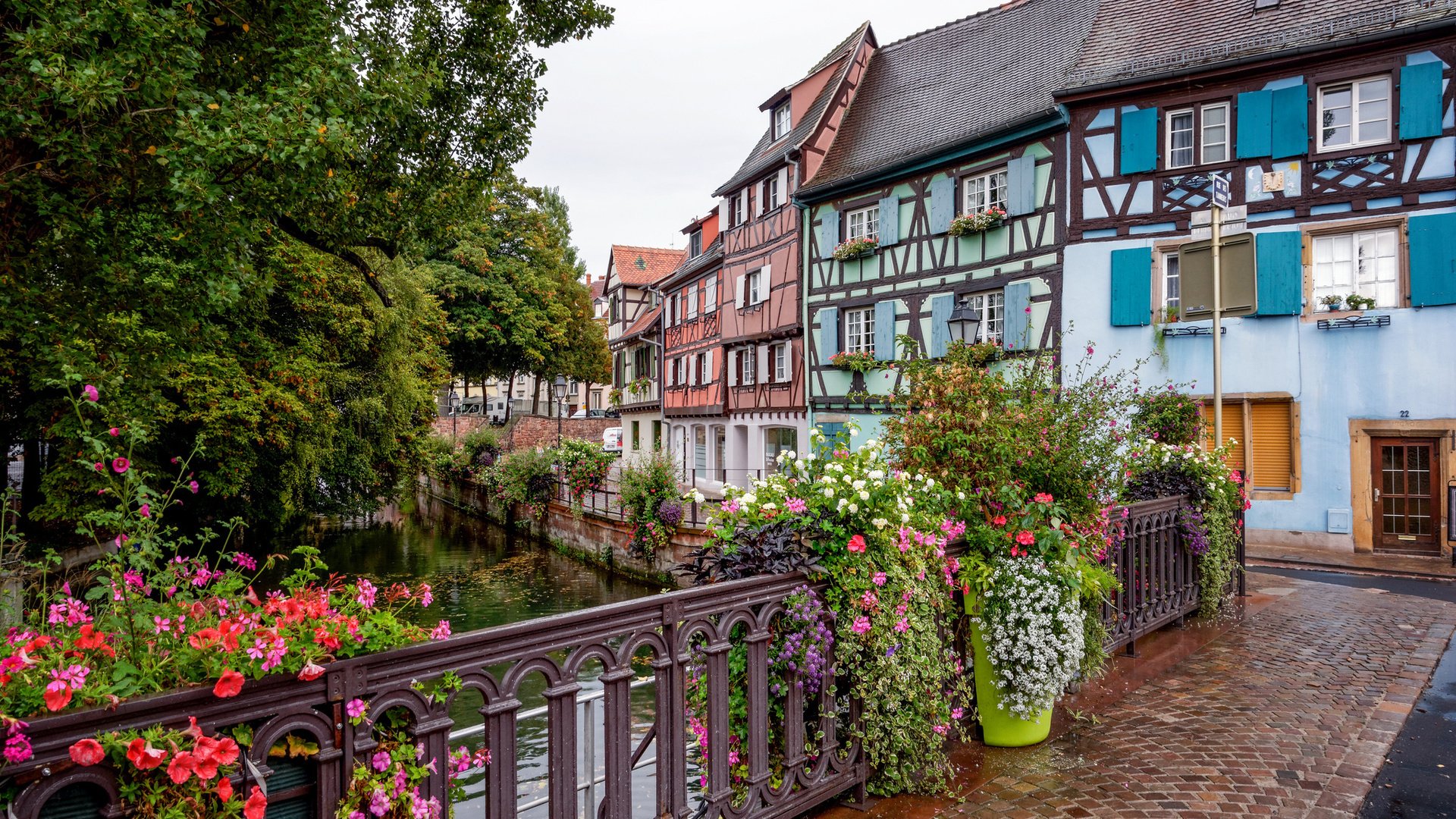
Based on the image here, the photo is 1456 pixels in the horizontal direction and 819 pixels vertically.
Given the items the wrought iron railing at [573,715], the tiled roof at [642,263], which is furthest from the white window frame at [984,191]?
the tiled roof at [642,263]

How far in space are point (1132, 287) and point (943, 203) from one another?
4711 millimetres

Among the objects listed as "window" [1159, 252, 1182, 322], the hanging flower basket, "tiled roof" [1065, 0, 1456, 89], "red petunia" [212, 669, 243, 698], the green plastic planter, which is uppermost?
"tiled roof" [1065, 0, 1456, 89]

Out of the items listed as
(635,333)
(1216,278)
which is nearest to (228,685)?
(1216,278)

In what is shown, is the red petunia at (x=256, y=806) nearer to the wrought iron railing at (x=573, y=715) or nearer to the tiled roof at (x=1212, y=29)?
the wrought iron railing at (x=573, y=715)

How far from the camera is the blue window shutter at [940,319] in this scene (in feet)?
58.1

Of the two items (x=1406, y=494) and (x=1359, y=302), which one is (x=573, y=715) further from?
(x=1406, y=494)

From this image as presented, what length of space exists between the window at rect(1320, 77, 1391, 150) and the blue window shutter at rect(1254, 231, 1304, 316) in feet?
5.40

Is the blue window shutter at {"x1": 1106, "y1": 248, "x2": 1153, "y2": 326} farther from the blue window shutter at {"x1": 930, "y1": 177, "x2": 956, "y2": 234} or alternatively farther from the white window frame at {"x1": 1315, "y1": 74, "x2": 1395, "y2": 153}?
the blue window shutter at {"x1": 930, "y1": 177, "x2": 956, "y2": 234}

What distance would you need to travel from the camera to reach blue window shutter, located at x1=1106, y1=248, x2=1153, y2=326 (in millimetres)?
14664

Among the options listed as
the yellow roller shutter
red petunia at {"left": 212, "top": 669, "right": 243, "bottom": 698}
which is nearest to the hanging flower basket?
the yellow roller shutter

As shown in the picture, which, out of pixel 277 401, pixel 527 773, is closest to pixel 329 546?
pixel 277 401

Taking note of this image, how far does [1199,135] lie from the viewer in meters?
14.4

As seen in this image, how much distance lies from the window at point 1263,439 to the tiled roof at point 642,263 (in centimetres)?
2879

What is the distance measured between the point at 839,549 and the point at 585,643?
1.37m
